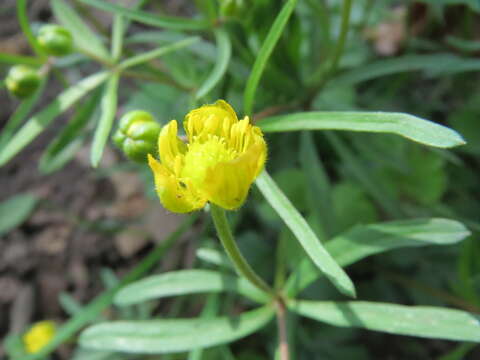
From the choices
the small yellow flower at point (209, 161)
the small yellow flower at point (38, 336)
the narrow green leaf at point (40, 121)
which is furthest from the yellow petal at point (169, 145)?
the small yellow flower at point (38, 336)

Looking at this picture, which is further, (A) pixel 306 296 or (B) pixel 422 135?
(A) pixel 306 296

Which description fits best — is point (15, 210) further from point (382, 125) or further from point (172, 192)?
point (382, 125)

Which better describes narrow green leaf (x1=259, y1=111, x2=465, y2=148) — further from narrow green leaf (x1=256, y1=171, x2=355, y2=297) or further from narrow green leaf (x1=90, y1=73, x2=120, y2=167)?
narrow green leaf (x1=90, y1=73, x2=120, y2=167)

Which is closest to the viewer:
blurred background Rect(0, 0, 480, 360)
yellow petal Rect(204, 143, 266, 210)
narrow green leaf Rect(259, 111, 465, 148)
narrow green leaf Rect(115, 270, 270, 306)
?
yellow petal Rect(204, 143, 266, 210)

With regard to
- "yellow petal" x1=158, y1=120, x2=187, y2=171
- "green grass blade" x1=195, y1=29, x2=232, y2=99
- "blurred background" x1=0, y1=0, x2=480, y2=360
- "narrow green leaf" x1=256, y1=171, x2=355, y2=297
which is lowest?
"blurred background" x1=0, y1=0, x2=480, y2=360

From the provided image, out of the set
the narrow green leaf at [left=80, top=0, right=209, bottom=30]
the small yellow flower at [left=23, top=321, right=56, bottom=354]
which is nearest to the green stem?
the narrow green leaf at [left=80, top=0, right=209, bottom=30]

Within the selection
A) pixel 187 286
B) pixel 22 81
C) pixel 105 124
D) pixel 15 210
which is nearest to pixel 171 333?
pixel 187 286

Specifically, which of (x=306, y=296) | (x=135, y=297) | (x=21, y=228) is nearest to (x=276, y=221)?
(x=306, y=296)

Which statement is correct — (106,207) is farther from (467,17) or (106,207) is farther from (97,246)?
(467,17)
